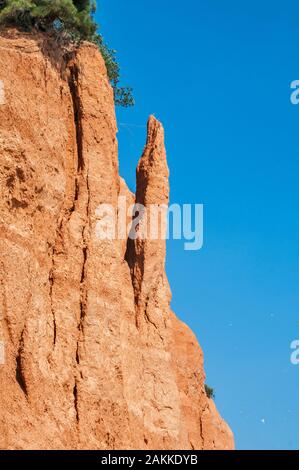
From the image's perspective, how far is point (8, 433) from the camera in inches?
1227

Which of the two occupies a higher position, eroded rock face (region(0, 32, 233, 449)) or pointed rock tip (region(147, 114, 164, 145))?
pointed rock tip (region(147, 114, 164, 145))

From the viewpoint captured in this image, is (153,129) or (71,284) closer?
(71,284)

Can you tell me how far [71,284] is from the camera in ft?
119

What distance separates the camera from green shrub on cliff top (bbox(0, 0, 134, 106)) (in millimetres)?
38656

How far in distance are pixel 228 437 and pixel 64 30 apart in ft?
73.2

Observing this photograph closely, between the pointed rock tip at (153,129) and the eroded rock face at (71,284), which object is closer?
the eroded rock face at (71,284)

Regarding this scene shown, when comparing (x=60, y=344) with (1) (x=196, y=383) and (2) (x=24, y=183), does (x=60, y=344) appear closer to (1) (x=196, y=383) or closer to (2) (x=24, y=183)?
(2) (x=24, y=183)

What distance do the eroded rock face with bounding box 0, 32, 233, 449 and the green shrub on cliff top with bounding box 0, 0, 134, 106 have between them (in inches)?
45.8

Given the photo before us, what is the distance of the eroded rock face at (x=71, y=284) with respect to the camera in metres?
32.9

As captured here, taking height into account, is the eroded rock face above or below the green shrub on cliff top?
below

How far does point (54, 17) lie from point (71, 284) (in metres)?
10.4

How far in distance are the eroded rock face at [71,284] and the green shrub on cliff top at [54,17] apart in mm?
1162

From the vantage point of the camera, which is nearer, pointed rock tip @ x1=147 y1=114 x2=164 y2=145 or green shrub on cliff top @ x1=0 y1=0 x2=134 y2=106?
green shrub on cliff top @ x1=0 y1=0 x2=134 y2=106

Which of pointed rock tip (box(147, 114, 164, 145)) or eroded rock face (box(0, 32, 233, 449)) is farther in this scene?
pointed rock tip (box(147, 114, 164, 145))
